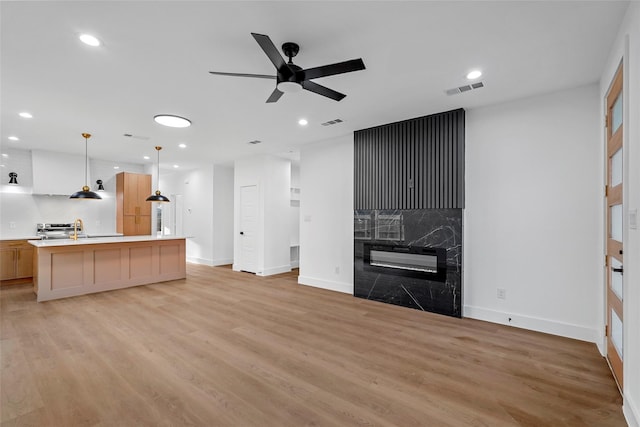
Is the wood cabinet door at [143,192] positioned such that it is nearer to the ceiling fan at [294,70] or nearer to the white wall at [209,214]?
the white wall at [209,214]

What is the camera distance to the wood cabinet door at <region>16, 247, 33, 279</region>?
6.09 m

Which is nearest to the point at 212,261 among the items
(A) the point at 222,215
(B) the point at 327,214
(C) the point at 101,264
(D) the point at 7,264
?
(A) the point at 222,215

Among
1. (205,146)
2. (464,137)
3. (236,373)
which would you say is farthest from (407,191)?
(205,146)

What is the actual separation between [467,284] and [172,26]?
14.6 feet

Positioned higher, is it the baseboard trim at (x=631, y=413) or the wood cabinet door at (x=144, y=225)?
the wood cabinet door at (x=144, y=225)

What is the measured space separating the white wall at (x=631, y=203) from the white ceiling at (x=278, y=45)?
1.01 feet

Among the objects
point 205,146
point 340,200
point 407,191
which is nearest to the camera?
point 407,191

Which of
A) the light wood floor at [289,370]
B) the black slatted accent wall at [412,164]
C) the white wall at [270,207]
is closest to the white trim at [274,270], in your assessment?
the white wall at [270,207]

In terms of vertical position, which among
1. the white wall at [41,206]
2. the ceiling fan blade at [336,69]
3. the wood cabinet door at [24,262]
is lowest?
the wood cabinet door at [24,262]

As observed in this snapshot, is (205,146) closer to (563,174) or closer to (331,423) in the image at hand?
(331,423)

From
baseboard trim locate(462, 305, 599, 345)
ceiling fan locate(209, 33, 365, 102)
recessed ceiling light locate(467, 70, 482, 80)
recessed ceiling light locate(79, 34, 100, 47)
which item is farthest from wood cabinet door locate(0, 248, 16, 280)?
recessed ceiling light locate(467, 70, 482, 80)

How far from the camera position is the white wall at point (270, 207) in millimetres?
6855

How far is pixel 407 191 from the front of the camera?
15.0 ft

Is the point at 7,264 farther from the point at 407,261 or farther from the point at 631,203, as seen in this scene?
the point at 631,203
